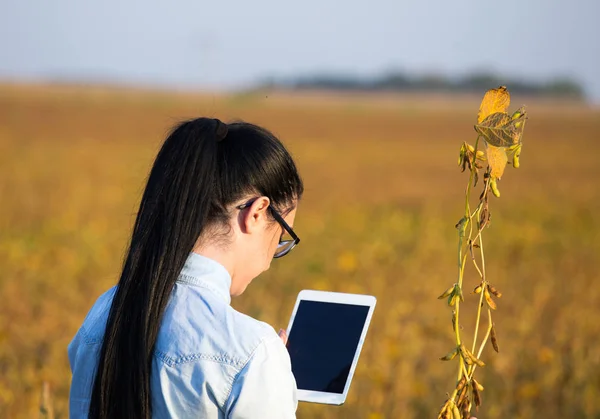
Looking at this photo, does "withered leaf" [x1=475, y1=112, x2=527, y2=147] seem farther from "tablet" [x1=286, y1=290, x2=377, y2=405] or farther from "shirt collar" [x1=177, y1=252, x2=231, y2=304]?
"tablet" [x1=286, y1=290, x2=377, y2=405]

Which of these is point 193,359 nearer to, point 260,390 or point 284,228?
point 260,390

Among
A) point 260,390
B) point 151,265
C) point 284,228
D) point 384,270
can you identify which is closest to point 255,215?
point 284,228

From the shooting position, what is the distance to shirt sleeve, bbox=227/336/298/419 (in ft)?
4.23

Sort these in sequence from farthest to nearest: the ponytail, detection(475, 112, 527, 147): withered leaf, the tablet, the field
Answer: the field → the tablet → the ponytail → detection(475, 112, 527, 147): withered leaf

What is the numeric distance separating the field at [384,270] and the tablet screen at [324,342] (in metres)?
0.51

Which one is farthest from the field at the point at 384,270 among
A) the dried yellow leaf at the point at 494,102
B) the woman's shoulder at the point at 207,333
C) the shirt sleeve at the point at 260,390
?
the shirt sleeve at the point at 260,390

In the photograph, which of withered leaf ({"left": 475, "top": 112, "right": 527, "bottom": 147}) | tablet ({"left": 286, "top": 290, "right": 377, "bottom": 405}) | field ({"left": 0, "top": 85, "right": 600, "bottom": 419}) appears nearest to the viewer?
withered leaf ({"left": 475, "top": 112, "right": 527, "bottom": 147})

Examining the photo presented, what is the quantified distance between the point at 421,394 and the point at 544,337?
1586mm

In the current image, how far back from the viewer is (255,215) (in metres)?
1.47

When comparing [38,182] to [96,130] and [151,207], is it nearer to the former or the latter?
[151,207]

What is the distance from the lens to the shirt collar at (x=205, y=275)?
142 cm

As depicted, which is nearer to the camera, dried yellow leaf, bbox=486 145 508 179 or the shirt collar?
dried yellow leaf, bbox=486 145 508 179

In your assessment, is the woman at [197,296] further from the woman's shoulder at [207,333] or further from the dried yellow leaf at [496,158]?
the dried yellow leaf at [496,158]

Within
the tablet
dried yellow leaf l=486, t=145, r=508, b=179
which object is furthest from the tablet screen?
dried yellow leaf l=486, t=145, r=508, b=179
